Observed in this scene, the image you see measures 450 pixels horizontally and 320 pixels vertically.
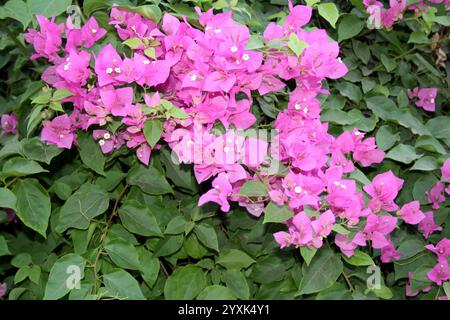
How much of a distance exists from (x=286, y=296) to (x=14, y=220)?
789 millimetres

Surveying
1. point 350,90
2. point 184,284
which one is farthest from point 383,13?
point 184,284

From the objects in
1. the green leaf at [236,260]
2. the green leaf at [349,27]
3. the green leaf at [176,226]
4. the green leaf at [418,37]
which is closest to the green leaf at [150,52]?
the green leaf at [176,226]

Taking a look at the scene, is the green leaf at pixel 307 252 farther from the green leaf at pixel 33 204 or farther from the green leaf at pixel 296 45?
the green leaf at pixel 33 204

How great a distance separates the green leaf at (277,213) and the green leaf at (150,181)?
11.1 inches

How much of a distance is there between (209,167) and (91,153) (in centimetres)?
31

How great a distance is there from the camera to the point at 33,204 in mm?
1232

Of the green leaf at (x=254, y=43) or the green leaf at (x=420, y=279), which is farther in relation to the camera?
the green leaf at (x=420, y=279)

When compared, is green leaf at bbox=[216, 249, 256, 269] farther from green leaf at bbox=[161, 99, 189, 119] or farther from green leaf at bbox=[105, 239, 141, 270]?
green leaf at bbox=[161, 99, 189, 119]

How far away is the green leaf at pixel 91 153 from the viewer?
1.26 metres

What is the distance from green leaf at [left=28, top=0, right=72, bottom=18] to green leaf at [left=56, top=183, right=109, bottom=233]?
0.40 meters

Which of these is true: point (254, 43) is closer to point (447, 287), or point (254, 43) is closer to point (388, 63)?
point (388, 63)

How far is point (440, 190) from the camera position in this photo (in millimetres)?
1393
